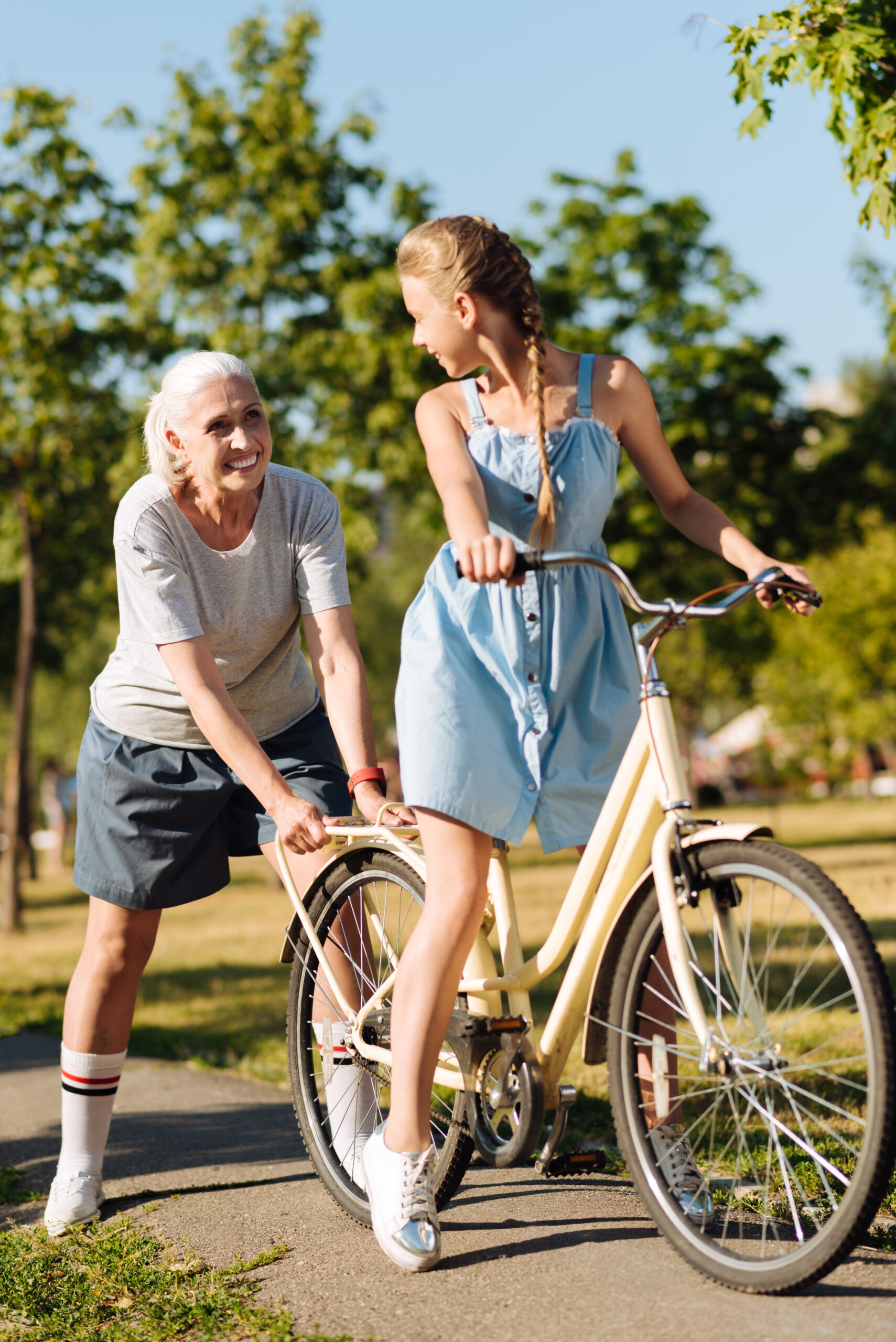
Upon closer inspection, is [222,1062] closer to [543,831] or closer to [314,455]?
[543,831]

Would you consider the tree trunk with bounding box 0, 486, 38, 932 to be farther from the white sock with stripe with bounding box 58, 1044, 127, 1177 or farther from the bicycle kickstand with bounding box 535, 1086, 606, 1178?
the bicycle kickstand with bounding box 535, 1086, 606, 1178

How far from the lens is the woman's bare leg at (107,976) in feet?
11.0

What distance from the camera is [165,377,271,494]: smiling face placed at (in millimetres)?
3166

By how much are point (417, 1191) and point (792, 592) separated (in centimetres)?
137

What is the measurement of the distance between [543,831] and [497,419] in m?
0.83

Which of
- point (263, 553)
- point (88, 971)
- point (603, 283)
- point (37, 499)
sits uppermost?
point (603, 283)

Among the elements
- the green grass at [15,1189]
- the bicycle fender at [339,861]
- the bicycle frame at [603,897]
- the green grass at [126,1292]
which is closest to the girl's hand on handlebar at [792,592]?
the bicycle frame at [603,897]

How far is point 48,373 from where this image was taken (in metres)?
12.6

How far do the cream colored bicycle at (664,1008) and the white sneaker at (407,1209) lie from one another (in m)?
0.15

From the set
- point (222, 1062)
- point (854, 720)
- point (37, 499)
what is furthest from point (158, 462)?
point (854, 720)

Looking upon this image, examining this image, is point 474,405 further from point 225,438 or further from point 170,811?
point 170,811

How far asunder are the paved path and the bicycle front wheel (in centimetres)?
11

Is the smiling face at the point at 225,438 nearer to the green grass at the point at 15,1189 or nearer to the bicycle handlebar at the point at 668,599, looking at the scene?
the bicycle handlebar at the point at 668,599

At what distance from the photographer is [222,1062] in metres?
5.80
